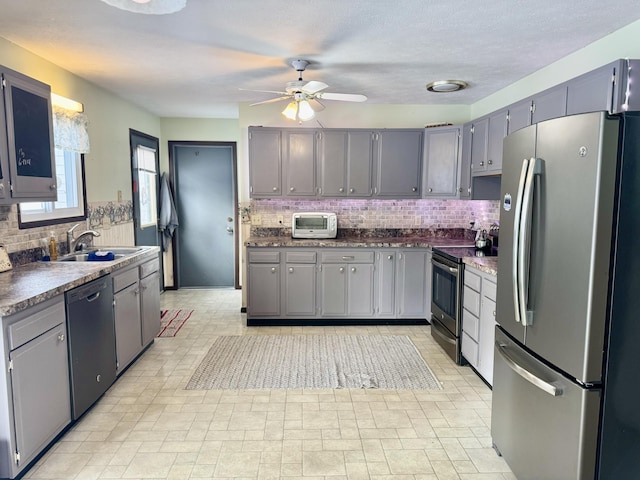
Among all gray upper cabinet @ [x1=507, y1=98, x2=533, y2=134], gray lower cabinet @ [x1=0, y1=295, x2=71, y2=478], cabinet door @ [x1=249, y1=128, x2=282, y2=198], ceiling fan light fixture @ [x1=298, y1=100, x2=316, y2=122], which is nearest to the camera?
gray lower cabinet @ [x1=0, y1=295, x2=71, y2=478]

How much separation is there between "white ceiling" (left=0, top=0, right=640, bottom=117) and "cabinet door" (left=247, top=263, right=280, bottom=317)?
1822mm

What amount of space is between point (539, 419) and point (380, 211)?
3.24m

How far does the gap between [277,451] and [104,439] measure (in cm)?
101

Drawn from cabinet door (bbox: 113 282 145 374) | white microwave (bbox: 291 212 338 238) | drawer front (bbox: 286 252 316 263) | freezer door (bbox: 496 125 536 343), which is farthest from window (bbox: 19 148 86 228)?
freezer door (bbox: 496 125 536 343)

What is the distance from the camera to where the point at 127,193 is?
4547 mm

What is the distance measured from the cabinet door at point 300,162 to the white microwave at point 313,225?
24cm

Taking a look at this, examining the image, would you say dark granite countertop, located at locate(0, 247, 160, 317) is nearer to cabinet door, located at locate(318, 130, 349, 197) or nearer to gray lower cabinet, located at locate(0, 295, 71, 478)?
gray lower cabinet, located at locate(0, 295, 71, 478)

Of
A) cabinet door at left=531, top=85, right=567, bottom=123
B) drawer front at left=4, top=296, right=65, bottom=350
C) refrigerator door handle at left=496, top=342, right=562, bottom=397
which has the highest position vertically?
cabinet door at left=531, top=85, right=567, bottom=123

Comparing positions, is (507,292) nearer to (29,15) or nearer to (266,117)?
(29,15)

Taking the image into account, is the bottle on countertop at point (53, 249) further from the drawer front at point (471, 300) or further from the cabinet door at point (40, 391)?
the drawer front at point (471, 300)

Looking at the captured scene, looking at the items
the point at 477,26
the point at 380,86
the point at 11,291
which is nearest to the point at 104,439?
the point at 11,291

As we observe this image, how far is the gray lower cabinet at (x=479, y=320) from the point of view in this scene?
2.88 m

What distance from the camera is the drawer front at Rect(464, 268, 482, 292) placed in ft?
10.1

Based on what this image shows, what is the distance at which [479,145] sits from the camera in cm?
393
